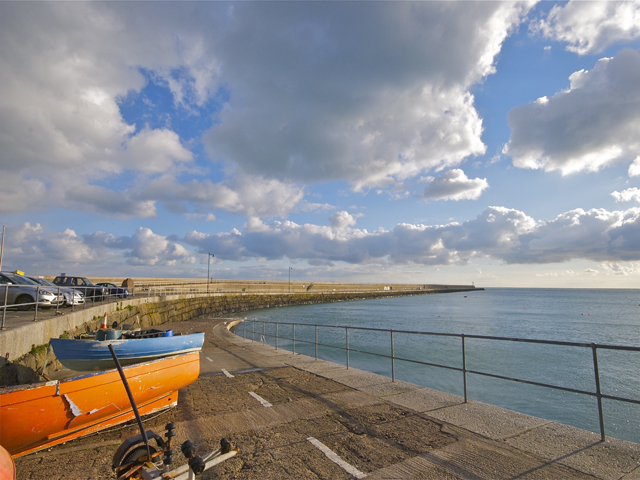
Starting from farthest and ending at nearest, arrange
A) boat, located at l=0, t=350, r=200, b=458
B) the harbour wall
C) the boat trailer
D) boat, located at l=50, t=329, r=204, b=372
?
the harbour wall → boat, located at l=50, t=329, r=204, b=372 → boat, located at l=0, t=350, r=200, b=458 → the boat trailer

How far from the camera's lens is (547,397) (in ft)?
49.4

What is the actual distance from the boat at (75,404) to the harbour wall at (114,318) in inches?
161

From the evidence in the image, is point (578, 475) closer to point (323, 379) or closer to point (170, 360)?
point (323, 379)

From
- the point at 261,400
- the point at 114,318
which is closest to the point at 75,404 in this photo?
the point at 261,400

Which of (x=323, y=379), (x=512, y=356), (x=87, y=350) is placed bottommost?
(x=512, y=356)

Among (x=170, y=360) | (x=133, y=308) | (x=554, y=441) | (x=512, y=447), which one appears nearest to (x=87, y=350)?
(x=170, y=360)

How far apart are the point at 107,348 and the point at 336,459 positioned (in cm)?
600

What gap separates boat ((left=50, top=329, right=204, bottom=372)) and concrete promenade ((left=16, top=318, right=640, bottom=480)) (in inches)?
59.8

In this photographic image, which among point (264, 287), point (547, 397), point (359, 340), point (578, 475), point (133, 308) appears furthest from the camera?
point (264, 287)

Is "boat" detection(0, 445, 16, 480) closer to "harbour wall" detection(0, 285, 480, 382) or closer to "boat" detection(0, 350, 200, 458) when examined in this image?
"boat" detection(0, 350, 200, 458)

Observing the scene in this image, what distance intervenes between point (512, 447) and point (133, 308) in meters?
26.2

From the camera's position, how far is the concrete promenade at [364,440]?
3943mm

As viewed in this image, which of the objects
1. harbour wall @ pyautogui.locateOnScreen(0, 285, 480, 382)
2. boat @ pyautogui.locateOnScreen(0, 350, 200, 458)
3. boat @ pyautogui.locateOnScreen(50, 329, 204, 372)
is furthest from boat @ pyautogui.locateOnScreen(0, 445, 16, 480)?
harbour wall @ pyautogui.locateOnScreen(0, 285, 480, 382)

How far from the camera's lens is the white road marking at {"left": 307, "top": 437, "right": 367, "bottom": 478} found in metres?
3.90
